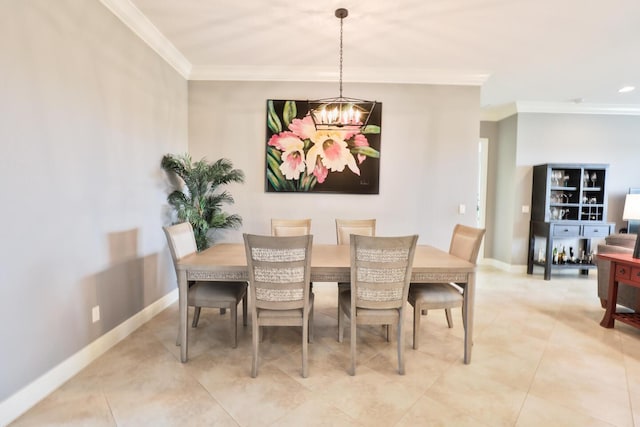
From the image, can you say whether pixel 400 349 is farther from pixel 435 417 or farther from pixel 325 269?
pixel 325 269

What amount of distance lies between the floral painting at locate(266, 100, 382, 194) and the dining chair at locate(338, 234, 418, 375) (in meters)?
2.02

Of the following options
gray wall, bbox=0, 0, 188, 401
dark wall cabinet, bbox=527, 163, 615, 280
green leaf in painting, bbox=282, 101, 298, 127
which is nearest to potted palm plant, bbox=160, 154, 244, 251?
gray wall, bbox=0, 0, 188, 401

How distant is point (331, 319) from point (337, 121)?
1921 mm

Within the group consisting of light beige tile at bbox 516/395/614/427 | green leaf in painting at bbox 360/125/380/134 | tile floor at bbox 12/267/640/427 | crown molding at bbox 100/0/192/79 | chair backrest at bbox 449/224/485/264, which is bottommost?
tile floor at bbox 12/267/640/427

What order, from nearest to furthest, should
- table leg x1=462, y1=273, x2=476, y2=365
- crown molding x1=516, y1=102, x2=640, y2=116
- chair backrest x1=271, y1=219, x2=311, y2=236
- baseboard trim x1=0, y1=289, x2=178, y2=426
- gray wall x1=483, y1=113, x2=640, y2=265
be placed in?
1. baseboard trim x1=0, y1=289, x2=178, y2=426
2. table leg x1=462, y1=273, x2=476, y2=365
3. chair backrest x1=271, y1=219, x2=311, y2=236
4. crown molding x1=516, y1=102, x2=640, y2=116
5. gray wall x1=483, y1=113, x2=640, y2=265

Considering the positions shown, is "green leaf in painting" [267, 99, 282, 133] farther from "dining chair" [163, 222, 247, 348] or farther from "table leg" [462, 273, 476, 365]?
"table leg" [462, 273, 476, 365]

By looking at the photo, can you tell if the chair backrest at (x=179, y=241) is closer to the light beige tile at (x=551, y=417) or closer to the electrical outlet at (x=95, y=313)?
the electrical outlet at (x=95, y=313)

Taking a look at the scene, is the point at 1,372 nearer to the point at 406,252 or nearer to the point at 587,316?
the point at 406,252

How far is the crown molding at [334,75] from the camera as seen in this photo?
3.74m

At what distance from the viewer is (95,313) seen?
7.45 feet

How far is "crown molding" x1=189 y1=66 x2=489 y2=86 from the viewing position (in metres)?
3.74

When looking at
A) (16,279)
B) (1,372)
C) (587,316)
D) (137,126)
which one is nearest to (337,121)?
(137,126)

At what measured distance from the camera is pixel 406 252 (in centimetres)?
201

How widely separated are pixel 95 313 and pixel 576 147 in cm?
665
